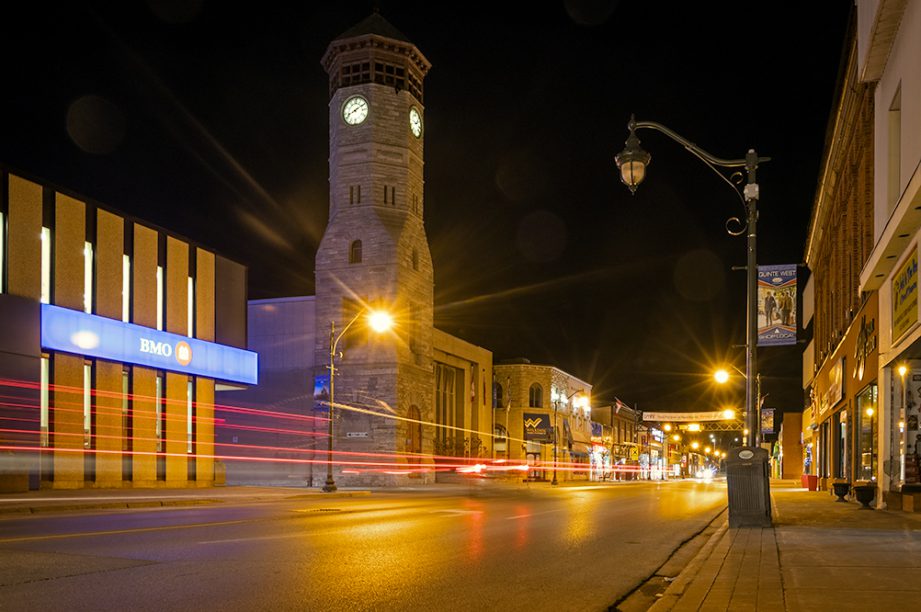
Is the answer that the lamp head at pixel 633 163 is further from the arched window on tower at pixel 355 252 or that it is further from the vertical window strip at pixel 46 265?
the arched window on tower at pixel 355 252

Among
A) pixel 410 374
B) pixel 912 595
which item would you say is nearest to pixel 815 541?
pixel 912 595

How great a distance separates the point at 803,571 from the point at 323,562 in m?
5.27

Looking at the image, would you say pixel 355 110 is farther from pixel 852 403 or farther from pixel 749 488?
pixel 749 488

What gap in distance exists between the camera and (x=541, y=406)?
81938mm

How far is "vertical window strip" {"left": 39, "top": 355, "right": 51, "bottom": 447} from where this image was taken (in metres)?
30.6

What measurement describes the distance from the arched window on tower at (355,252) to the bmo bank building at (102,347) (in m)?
15.3

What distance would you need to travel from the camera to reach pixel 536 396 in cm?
8244

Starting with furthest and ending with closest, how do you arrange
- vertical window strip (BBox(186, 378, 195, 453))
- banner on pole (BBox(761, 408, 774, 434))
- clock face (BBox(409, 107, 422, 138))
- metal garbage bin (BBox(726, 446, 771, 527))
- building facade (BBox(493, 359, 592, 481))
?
1. building facade (BBox(493, 359, 592, 481))
2. banner on pole (BBox(761, 408, 774, 434))
3. clock face (BBox(409, 107, 422, 138))
4. vertical window strip (BBox(186, 378, 195, 453))
5. metal garbage bin (BBox(726, 446, 771, 527))

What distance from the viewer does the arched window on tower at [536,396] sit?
8181cm

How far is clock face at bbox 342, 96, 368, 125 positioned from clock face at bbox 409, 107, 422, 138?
3130mm

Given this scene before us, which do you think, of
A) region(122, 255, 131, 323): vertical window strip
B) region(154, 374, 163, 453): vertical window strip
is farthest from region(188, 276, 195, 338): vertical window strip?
region(122, 255, 131, 323): vertical window strip

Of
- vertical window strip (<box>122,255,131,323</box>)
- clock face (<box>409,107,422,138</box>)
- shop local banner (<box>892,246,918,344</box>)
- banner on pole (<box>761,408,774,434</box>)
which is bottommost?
banner on pole (<box>761,408,774,434</box>)

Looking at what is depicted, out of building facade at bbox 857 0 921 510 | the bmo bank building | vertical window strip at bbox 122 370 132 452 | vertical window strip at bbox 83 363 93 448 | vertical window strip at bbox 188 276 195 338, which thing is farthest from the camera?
vertical window strip at bbox 188 276 195 338

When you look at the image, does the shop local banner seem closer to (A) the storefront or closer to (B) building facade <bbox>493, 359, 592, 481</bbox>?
(A) the storefront
